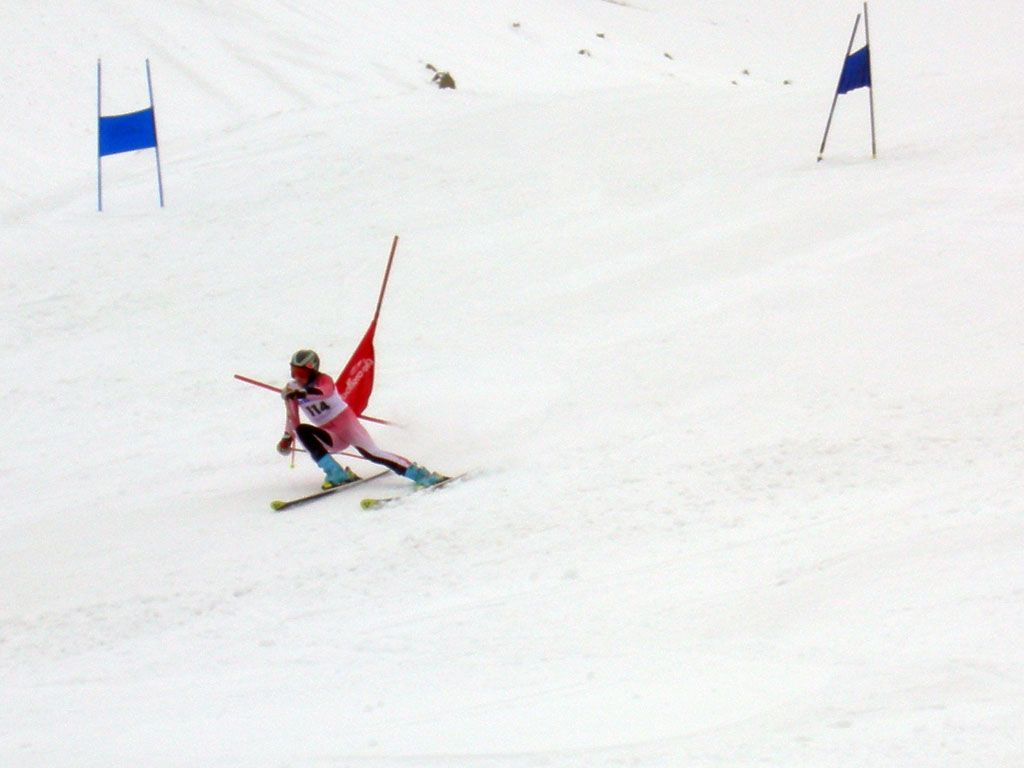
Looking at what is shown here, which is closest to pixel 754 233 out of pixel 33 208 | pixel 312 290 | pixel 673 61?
pixel 312 290

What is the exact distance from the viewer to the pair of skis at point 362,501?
374 inches

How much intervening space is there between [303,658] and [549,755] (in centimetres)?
205

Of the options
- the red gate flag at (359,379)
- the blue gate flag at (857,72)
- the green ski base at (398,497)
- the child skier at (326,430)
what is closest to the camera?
the green ski base at (398,497)

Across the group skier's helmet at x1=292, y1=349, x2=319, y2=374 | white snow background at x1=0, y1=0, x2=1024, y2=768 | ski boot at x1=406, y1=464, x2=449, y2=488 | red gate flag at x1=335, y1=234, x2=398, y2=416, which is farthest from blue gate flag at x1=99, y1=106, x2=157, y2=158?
ski boot at x1=406, y1=464, x2=449, y2=488

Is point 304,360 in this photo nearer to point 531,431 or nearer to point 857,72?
point 531,431

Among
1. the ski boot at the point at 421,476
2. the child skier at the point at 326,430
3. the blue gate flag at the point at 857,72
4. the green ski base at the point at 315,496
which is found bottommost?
the green ski base at the point at 315,496

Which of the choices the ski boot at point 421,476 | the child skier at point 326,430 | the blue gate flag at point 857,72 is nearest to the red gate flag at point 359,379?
the child skier at point 326,430

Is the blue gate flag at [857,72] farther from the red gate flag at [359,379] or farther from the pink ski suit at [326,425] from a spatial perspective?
the pink ski suit at [326,425]

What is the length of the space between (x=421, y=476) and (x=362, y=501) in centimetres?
48

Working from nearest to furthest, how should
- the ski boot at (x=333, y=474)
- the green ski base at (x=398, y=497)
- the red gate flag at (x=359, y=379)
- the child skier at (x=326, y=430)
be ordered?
the green ski base at (x=398, y=497), the child skier at (x=326, y=430), the ski boot at (x=333, y=474), the red gate flag at (x=359, y=379)

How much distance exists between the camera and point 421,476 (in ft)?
31.9

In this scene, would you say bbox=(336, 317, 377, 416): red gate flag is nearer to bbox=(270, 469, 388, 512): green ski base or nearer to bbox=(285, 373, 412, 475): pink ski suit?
bbox=(285, 373, 412, 475): pink ski suit

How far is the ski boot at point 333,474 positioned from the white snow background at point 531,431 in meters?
0.33

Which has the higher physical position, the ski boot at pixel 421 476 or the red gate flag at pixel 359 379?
the red gate flag at pixel 359 379
